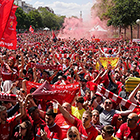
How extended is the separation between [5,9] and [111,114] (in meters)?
4.05

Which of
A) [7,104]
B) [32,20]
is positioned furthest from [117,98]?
[32,20]

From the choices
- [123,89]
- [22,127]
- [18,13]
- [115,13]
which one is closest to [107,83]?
[123,89]

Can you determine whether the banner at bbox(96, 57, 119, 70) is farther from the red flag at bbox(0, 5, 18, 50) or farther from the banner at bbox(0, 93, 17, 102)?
the banner at bbox(0, 93, 17, 102)

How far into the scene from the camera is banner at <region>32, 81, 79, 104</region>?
4652 millimetres

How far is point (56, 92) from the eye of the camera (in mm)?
4820

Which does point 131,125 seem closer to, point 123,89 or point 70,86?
point 70,86

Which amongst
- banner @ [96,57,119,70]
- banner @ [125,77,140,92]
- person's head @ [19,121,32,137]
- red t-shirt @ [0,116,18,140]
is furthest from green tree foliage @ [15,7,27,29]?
person's head @ [19,121,32,137]

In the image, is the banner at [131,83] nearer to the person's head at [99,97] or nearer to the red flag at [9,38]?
the person's head at [99,97]

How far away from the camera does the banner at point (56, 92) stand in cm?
465

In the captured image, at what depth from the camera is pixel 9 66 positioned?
6.54m

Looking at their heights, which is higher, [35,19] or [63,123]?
[35,19]

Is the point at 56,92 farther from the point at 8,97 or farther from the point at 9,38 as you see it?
the point at 9,38

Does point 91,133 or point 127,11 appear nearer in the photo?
point 91,133

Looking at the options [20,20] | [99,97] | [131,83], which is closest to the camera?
[99,97]
